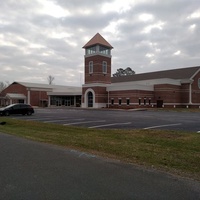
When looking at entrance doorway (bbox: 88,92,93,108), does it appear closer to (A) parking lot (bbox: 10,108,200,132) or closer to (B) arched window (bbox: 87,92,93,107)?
(B) arched window (bbox: 87,92,93,107)

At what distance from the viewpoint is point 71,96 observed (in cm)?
7031

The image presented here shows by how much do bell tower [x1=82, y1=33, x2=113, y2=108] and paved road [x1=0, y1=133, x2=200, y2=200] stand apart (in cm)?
4998

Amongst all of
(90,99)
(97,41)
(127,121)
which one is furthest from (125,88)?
(127,121)

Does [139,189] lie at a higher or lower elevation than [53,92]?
lower

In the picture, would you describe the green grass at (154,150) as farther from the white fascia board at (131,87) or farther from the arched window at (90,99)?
the arched window at (90,99)

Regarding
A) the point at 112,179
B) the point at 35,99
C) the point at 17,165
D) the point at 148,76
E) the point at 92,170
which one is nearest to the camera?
the point at 112,179

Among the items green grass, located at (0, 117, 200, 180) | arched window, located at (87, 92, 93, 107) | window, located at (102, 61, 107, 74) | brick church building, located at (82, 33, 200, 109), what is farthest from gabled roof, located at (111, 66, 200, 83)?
green grass, located at (0, 117, 200, 180)

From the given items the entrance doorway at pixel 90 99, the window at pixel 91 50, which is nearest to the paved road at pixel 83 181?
the entrance doorway at pixel 90 99

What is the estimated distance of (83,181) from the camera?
5133 mm

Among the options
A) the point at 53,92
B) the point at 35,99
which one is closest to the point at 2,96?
the point at 35,99

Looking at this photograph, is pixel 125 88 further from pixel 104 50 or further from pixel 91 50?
pixel 91 50

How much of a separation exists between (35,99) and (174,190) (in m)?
71.7

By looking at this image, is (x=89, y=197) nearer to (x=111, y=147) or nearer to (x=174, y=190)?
(x=174, y=190)

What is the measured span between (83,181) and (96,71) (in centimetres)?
5332
